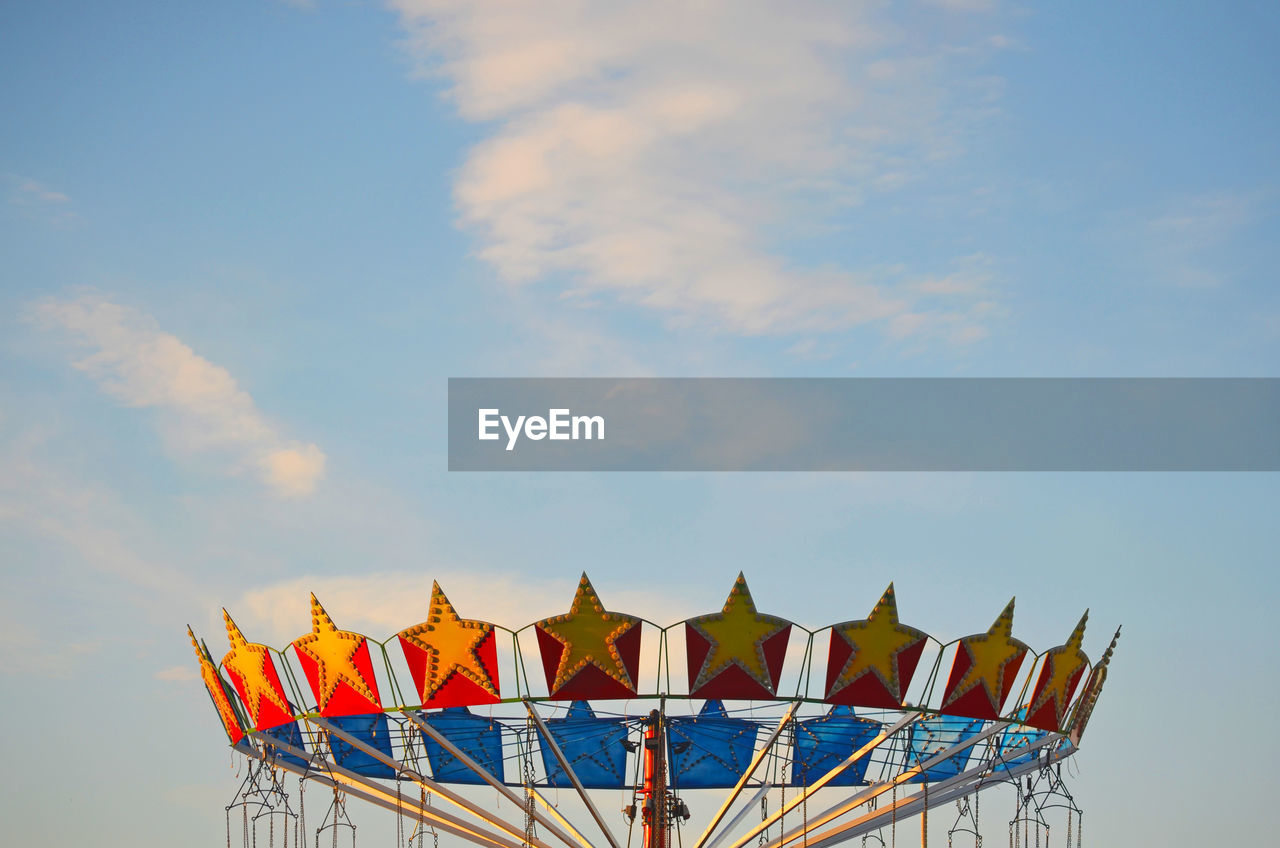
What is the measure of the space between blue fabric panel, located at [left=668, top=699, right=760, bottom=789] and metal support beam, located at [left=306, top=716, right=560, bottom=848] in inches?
187

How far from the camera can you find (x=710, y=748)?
140 ft

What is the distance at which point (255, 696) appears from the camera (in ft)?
118

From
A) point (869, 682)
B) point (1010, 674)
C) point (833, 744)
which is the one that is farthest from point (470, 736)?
point (1010, 674)

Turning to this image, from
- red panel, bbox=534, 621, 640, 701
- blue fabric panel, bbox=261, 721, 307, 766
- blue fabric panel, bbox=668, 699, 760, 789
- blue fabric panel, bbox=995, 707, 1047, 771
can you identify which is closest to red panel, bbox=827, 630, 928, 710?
blue fabric panel, bbox=995, 707, 1047, 771

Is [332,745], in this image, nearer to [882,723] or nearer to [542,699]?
[542,699]

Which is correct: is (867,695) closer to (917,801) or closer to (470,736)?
(917,801)

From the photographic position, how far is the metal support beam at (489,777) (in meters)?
33.9

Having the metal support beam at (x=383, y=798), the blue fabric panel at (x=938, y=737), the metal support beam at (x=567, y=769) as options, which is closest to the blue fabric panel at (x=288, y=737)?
the metal support beam at (x=383, y=798)

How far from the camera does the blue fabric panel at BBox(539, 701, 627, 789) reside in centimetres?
4072

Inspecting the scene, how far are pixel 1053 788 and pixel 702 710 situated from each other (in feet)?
30.5

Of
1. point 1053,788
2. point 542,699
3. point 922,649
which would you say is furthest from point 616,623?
point 1053,788

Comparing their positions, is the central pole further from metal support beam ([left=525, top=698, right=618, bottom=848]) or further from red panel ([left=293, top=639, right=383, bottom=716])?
red panel ([left=293, top=639, right=383, bottom=716])

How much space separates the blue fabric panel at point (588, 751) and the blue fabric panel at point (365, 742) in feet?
15.0

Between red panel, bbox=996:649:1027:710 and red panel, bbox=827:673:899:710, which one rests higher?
red panel, bbox=996:649:1027:710
